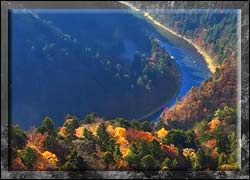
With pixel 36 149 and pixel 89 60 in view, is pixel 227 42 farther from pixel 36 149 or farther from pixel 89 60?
pixel 36 149

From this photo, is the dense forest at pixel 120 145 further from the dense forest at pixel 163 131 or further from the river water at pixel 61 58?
the river water at pixel 61 58

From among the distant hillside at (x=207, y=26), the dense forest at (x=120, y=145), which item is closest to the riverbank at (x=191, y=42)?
the distant hillside at (x=207, y=26)

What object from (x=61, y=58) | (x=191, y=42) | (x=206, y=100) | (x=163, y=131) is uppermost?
(x=191, y=42)

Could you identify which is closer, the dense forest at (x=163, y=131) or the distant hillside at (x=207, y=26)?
the dense forest at (x=163, y=131)

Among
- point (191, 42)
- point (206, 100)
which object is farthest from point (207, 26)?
point (206, 100)

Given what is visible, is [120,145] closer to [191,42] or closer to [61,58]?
[61,58]

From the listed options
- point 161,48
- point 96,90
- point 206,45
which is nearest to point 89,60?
point 96,90

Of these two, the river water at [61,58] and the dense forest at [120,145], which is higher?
the river water at [61,58]

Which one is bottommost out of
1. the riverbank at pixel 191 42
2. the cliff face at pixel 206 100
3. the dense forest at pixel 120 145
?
the dense forest at pixel 120 145

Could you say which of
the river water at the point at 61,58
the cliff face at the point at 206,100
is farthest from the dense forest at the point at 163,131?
the river water at the point at 61,58
